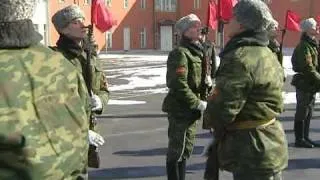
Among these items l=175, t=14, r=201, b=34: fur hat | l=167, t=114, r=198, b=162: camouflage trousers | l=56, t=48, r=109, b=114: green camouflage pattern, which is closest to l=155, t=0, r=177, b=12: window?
l=175, t=14, r=201, b=34: fur hat

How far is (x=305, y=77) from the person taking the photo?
9.09 meters

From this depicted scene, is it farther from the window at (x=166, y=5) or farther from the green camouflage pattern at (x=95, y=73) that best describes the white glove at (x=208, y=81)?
the window at (x=166, y=5)

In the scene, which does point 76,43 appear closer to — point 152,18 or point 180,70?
point 180,70

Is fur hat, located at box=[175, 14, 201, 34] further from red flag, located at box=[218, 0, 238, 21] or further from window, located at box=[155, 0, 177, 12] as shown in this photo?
window, located at box=[155, 0, 177, 12]

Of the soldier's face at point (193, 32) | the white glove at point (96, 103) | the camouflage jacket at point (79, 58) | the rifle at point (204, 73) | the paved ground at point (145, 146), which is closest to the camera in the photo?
the camouflage jacket at point (79, 58)

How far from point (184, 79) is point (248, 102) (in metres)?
2.07

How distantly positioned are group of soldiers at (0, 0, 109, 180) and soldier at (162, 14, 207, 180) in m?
3.66

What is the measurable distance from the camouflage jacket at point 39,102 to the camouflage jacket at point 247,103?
1747 millimetres

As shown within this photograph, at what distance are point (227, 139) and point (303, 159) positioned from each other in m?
4.56

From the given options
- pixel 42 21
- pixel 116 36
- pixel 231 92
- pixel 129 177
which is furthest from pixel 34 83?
pixel 116 36

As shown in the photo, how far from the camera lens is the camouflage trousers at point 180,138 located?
241 inches

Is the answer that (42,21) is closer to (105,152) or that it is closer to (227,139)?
(105,152)

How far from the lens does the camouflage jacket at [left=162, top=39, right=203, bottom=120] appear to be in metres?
5.98

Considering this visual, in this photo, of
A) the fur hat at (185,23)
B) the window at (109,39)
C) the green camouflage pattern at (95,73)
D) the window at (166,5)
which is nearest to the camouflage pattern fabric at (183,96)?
the fur hat at (185,23)
